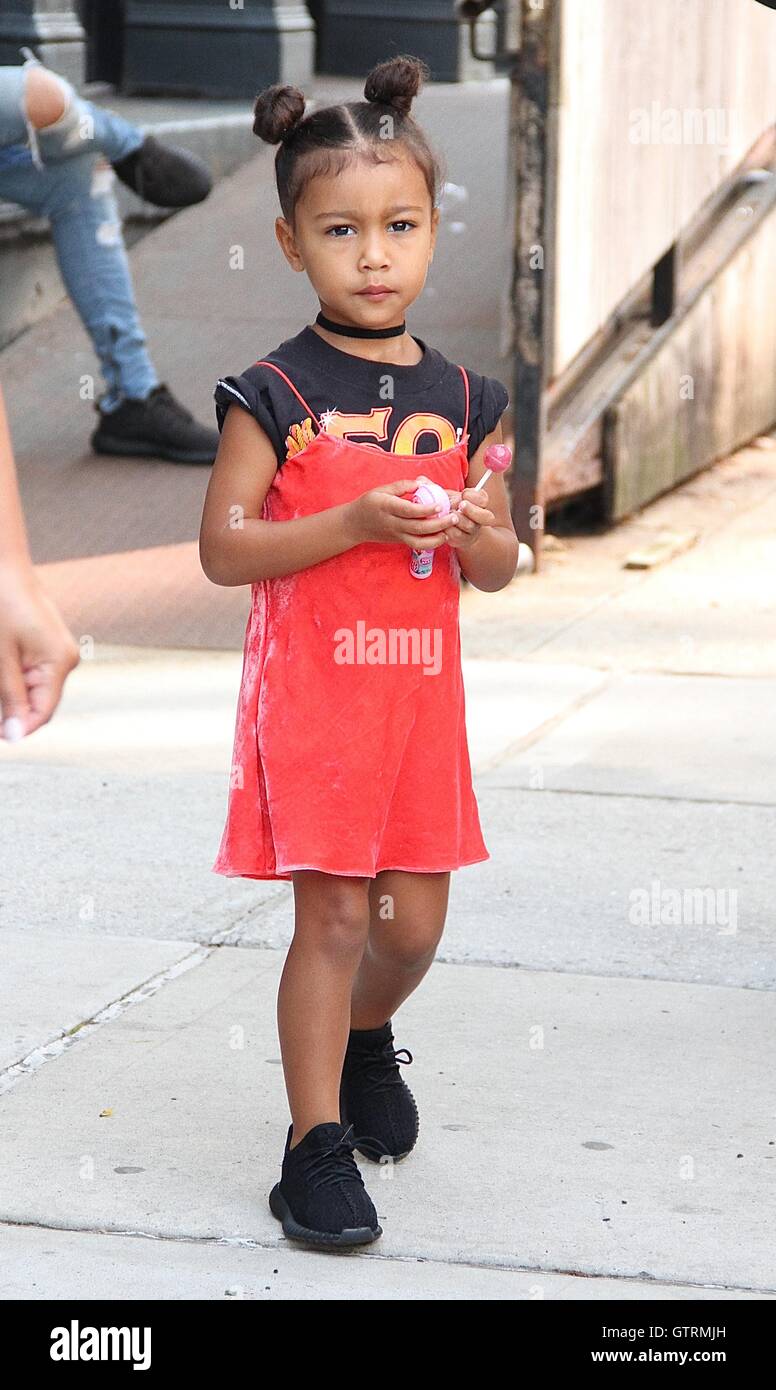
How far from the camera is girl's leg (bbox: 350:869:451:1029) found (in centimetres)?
298

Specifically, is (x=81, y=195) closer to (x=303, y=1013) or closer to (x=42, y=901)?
(x=42, y=901)

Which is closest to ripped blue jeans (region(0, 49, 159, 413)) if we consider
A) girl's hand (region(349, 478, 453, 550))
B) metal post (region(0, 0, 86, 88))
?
metal post (region(0, 0, 86, 88))

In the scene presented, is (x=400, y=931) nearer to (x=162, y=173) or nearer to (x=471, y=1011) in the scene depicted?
(x=471, y=1011)

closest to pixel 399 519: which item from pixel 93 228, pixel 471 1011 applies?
pixel 471 1011

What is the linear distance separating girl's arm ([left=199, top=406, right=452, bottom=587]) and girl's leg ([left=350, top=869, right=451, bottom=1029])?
1.56 ft

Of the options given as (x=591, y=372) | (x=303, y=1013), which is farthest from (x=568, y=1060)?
(x=591, y=372)

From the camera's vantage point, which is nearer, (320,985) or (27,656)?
(27,656)

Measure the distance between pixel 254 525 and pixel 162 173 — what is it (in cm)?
511

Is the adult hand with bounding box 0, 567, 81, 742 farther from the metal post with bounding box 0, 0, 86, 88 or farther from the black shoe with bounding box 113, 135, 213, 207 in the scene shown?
the metal post with bounding box 0, 0, 86, 88

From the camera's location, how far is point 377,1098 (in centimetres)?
315

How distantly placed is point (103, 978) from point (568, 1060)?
0.90m

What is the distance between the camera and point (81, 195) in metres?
7.73

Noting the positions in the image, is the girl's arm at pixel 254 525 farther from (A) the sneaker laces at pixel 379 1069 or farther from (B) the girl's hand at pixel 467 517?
(A) the sneaker laces at pixel 379 1069

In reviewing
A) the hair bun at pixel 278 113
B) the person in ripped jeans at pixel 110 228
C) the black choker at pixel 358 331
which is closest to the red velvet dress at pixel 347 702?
the black choker at pixel 358 331
